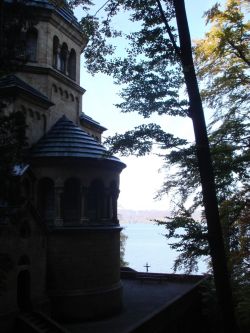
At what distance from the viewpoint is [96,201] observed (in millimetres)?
16297

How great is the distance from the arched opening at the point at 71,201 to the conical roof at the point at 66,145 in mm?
1101

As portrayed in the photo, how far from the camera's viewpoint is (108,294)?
50.6ft

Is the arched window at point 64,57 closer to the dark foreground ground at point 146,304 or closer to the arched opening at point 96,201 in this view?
the arched opening at point 96,201

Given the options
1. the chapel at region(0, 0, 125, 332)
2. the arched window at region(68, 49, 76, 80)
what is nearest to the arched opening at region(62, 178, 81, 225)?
the chapel at region(0, 0, 125, 332)

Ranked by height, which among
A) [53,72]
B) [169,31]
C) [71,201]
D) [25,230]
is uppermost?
[53,72]

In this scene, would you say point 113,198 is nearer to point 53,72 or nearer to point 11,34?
point 53,72

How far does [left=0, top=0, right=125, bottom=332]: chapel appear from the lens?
13.7 meters

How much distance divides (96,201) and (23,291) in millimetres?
4623

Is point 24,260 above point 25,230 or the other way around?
the other way around

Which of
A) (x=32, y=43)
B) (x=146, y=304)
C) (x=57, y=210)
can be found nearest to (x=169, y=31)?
(x=57, y=210)

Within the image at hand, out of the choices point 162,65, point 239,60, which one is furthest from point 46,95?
A: point 162,65

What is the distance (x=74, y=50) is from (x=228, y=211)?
12.6m

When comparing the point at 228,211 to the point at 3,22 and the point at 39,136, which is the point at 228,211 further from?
the point at 39,136

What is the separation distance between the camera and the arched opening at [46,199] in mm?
15320
